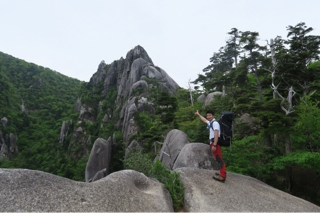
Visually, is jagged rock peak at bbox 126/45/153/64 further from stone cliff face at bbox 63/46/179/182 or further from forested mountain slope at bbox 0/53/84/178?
forested mountain slope at bbox 0/53/84/178

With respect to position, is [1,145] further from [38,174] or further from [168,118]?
[38,174]

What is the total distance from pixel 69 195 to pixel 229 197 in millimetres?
3799

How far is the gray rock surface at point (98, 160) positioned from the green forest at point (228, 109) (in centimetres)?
278

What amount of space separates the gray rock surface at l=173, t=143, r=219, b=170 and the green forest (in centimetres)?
135

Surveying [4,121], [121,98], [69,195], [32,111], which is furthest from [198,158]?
[32,111]

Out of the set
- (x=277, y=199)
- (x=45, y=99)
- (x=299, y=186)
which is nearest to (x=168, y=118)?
(x=299, y=186)

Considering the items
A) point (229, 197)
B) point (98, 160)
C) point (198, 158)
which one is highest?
point (198, 158)

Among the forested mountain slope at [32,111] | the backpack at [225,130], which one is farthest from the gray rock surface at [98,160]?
the backpack at [225,130]

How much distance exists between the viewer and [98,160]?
1257 inches

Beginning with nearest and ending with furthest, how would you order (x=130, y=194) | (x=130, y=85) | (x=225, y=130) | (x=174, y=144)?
(x=130, y=194) → (x=225, y=130) → (x=174, y=144) → (x=130, y=85)

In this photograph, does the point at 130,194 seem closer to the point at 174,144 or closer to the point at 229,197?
the point at 229,197

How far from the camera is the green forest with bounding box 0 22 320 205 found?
32.0ft

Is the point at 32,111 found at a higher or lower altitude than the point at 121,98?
lower

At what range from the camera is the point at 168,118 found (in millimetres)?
23516
